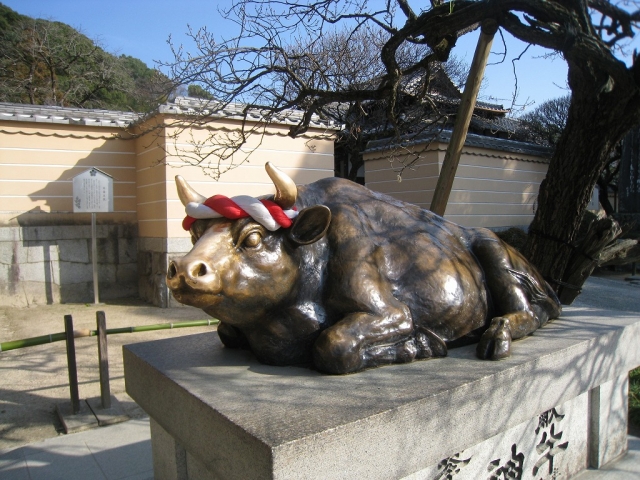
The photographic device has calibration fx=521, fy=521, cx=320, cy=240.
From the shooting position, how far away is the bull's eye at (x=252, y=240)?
207 cm

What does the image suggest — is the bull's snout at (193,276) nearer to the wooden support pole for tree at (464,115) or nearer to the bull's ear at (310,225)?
the bull's ear at (310,225)

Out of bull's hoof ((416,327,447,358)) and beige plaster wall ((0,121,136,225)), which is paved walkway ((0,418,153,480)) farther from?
beige plaster wall ((0,121,136,225))

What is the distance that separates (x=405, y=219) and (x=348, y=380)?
0.91 metres

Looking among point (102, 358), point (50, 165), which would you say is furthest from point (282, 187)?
point (50, 165)

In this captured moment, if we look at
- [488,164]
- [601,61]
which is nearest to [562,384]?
[601,61]

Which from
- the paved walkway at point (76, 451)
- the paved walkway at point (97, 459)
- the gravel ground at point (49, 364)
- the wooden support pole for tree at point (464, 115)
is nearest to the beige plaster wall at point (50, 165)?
the gravel ground at point (49, 364)

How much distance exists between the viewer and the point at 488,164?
12617mm

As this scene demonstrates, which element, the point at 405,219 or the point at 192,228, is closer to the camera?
the point at 192,228

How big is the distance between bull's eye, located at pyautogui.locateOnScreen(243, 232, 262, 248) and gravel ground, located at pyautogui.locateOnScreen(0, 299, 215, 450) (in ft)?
10.6

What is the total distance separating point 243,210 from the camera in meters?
2.09

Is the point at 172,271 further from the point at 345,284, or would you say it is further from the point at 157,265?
the point at 157,265

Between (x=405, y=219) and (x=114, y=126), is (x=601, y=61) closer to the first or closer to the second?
(x=405, y=219)

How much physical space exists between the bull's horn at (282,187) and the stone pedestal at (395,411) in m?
0.71

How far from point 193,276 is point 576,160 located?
335 centimetres
